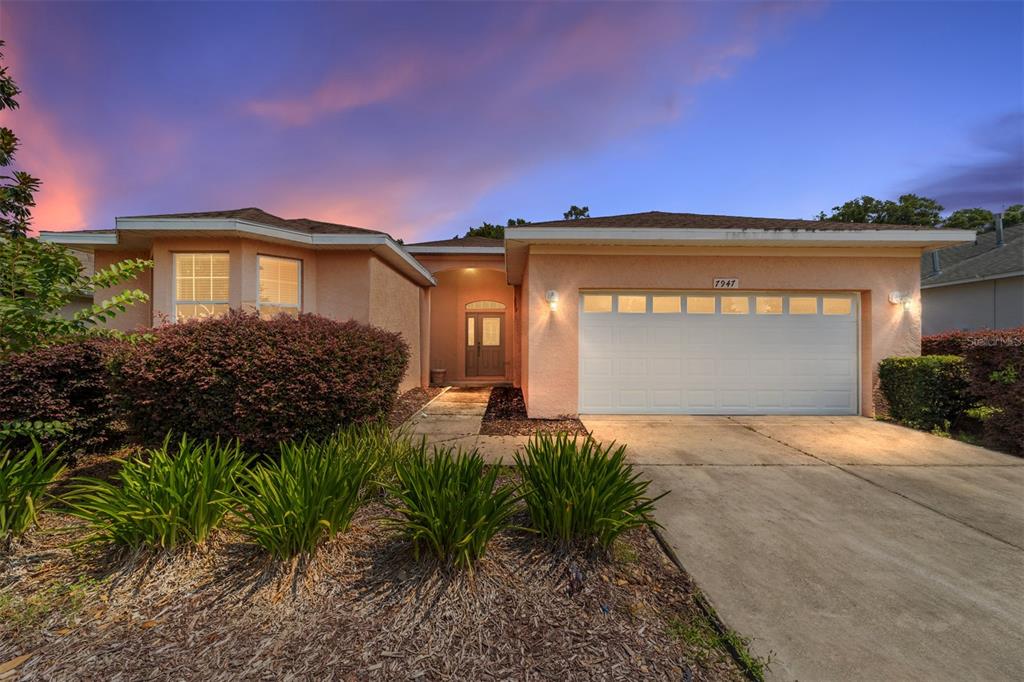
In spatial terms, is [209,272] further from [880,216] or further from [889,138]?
[880,216]

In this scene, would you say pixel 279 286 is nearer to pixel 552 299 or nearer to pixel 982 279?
pixel 552 299

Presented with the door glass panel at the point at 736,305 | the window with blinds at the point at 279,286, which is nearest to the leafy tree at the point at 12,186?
the window with blinds at the point at 279,286

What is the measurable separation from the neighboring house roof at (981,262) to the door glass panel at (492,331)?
45.0 feet

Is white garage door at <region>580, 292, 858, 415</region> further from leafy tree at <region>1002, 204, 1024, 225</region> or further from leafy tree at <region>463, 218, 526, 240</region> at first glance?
leafy tree at <region>1002, 204, 1024, 225</region>

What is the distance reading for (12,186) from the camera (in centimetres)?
297

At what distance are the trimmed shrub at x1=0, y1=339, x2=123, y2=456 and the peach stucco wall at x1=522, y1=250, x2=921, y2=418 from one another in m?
5.85

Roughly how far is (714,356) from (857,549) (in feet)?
16.5

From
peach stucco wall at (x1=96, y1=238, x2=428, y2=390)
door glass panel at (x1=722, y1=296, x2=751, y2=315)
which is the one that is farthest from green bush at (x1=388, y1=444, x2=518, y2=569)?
door glass panel at (x1=722, y1=296, x2=751, y2=315)

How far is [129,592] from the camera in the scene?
2.37m

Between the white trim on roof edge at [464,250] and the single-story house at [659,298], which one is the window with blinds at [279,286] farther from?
the white trim on roof edge at [464,250]

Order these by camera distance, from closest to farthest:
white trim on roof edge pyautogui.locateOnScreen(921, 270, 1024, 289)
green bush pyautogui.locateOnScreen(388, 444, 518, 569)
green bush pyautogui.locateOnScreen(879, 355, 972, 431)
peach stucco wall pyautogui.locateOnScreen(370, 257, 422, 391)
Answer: green bush pyautogui.locateOnScreen(388, 444, 518, 569)
green bush pyautogui.locateOnScreen(879, 355, 972, 431)
peach stucco wall pyautogui.locateOnScreen(370, 257, 422, 391)
white trim on roof edge pyautogui.locateOnScreen(921, 270, 1024, 289)

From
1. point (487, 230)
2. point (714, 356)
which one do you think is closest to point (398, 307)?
point (714, 356)

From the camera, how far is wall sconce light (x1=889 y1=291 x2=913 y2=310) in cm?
747

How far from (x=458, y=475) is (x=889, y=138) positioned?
13158mm
